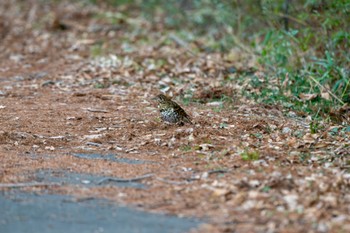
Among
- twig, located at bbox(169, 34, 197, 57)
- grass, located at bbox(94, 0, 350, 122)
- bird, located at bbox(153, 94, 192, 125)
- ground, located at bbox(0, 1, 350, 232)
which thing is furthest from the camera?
twig, located at bbox(169, 34, 197, 57)

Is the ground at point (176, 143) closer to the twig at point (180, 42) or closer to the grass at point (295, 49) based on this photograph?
the twig at point (180, 42)

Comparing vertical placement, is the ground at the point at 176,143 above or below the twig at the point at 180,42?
above

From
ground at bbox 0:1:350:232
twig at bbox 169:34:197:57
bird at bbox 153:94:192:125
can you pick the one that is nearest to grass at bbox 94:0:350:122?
twig at bbox 169:34:197:57

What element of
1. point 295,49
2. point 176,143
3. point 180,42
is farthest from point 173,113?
point 180,42

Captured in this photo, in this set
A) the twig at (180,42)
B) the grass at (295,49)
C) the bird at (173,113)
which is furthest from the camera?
the twig at (180,42)

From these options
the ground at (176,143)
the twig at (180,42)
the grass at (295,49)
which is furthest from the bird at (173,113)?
the twig at (180,42)

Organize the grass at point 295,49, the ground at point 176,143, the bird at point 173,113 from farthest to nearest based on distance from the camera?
the grass at point 295,49, the bird at point 173,113, the ground at point 176,143

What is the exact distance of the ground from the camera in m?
4.25

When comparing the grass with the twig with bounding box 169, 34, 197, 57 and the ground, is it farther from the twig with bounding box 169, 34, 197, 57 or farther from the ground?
the ground

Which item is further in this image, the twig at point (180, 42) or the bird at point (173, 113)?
the twig at point (180, 42)

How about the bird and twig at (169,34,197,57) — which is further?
twig at (169,34,197,57)

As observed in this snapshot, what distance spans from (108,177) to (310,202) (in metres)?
1.44

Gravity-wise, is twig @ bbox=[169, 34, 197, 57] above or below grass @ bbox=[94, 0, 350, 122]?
below

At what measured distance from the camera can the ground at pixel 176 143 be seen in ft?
14.0
